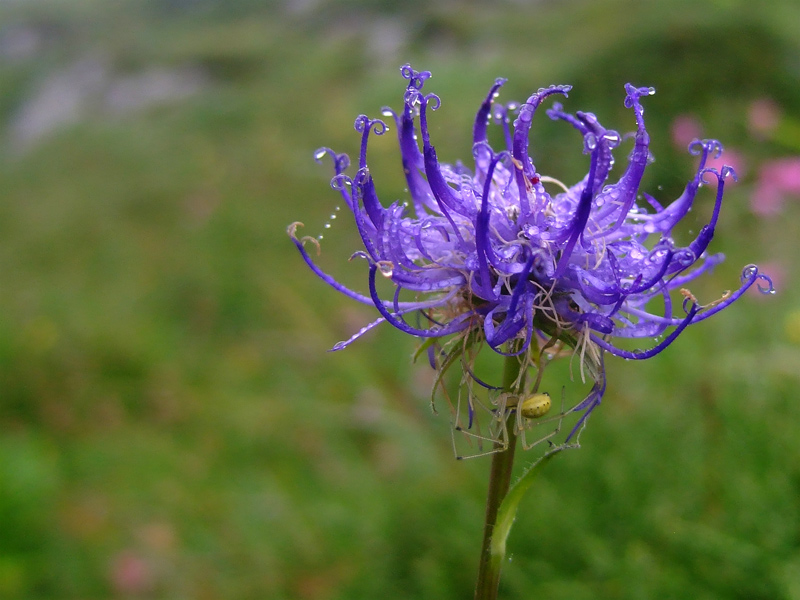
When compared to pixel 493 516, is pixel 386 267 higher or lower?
higher

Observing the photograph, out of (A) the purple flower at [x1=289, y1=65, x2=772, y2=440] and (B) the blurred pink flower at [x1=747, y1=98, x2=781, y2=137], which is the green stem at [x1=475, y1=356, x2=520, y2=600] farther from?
(B) the blurred pink flower at [x1=747, y1=98, x2=781, y2=137]

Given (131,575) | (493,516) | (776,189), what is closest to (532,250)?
(493,516)

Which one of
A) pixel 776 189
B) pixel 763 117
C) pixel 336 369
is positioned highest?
pixel 763 117

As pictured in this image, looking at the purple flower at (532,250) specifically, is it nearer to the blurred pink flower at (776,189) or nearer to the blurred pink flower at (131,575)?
the blurred pink flower at (776,189)

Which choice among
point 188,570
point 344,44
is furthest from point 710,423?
point 344,44

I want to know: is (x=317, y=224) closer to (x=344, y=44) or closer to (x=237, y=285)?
(x=237, y=285)

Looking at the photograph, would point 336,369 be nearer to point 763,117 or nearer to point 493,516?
point 763,117

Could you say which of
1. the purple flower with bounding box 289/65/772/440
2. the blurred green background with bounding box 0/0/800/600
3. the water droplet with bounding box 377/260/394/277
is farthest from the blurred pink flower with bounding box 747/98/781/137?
the water droplet with bounding box 377/260/394/277

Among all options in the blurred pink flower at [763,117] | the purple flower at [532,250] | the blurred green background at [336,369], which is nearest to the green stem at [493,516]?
the purple flower at [532,250]
